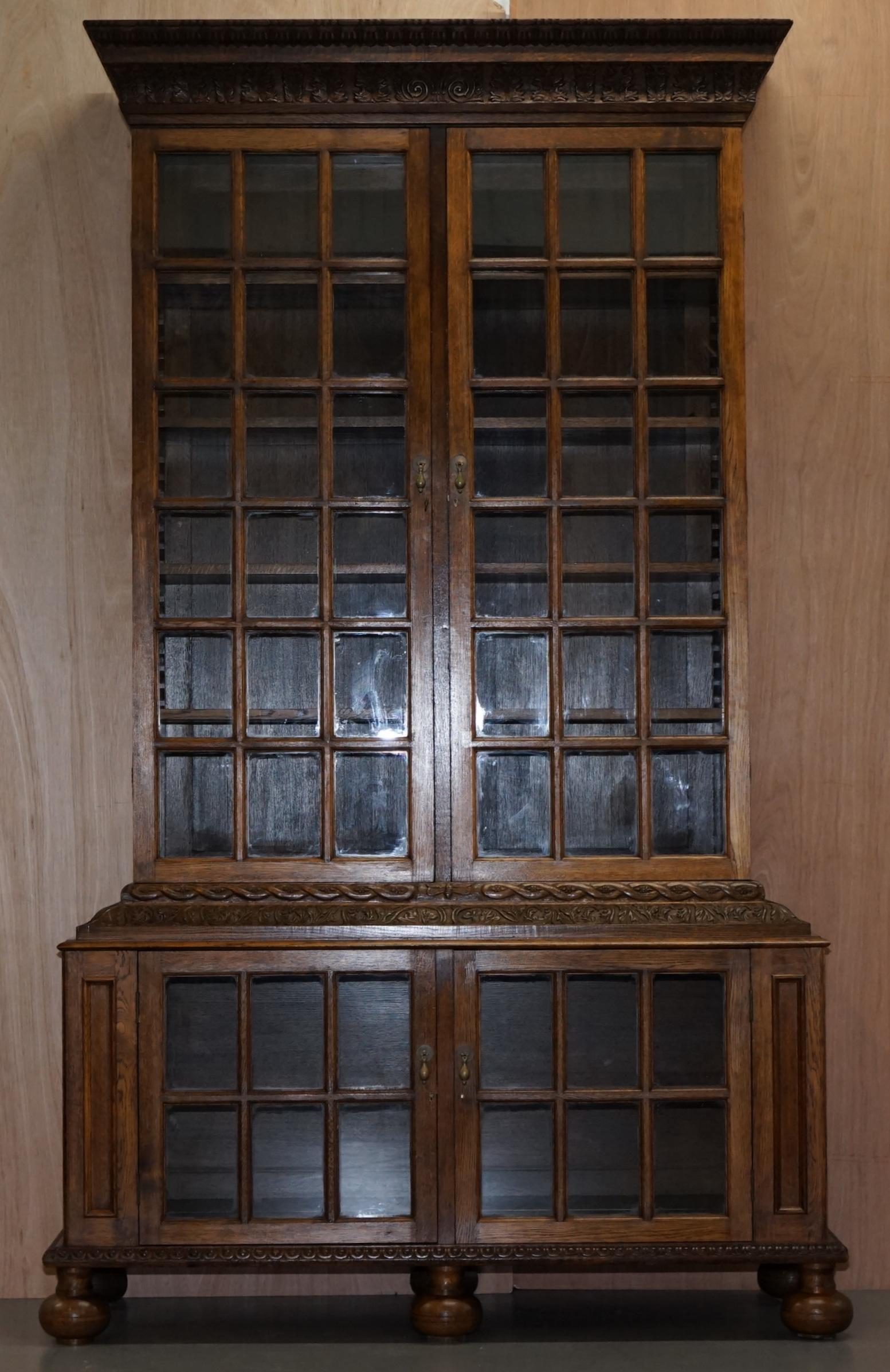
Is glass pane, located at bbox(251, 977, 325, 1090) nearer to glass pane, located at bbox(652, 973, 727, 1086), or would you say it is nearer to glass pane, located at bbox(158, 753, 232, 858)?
glass pane, located at bbox(158, 753, 232, 858)

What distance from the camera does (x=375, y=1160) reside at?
244cm

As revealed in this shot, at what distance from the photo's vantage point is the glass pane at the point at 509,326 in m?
2.59

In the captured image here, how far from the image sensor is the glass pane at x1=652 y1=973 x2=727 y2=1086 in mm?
2445

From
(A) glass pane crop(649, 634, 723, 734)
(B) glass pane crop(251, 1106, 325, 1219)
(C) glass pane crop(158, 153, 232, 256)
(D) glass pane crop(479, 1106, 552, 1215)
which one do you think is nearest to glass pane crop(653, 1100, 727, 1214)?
(D) glass pane crop(479, 1106, 552, 1215)

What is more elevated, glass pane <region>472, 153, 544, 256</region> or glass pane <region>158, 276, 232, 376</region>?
glass pane <region>472, 153, 544, 256</region>

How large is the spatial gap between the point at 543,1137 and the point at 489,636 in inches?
35.1

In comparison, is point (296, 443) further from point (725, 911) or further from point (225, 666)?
point (725, 911)

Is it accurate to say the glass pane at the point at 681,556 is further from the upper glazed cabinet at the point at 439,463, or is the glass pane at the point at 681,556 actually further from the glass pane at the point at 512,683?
the glass pane at the point at 512,683

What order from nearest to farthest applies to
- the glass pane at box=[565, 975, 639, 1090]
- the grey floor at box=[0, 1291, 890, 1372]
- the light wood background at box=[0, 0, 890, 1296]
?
the grey floor at box=[0, 1291, 890, 1372] < the glass pane at box=[565, 975, 639, 1090] < the light wood background at box=[0, 0, 890, 1296]

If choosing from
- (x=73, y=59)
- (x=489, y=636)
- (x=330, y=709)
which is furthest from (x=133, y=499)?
(x=73, y=59)

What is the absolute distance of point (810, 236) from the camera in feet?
9.34

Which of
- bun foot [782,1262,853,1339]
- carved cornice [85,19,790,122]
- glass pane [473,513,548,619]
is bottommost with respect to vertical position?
bun foot [782,1262,853,1339]

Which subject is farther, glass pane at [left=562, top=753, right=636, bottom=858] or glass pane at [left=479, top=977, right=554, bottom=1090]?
glass pane at [left=562, top=753, right=636, bottom=858]

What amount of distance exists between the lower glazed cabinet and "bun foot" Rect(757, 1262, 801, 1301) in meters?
0.18
